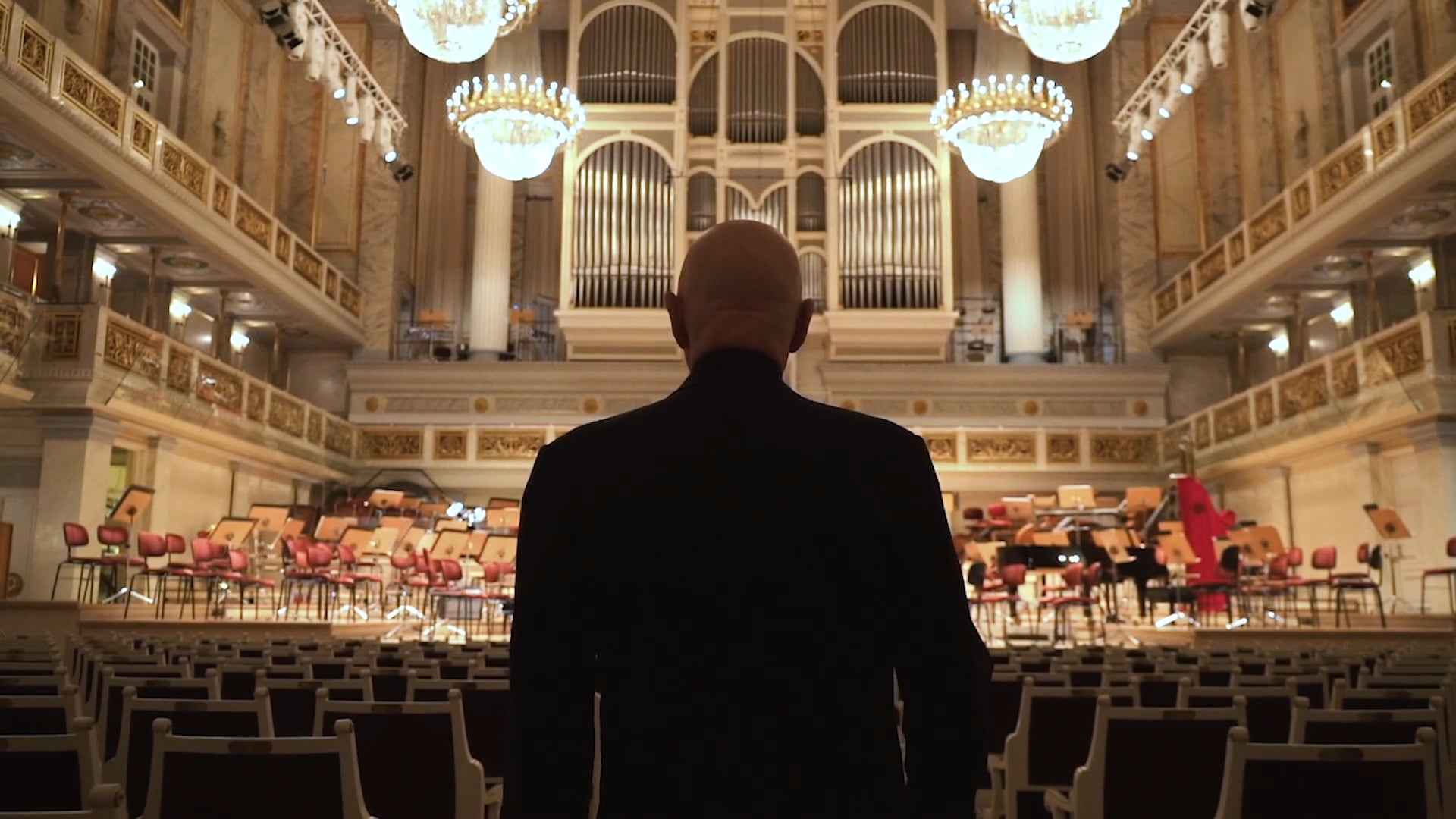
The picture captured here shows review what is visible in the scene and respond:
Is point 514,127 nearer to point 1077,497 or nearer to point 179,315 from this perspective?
point 179,315

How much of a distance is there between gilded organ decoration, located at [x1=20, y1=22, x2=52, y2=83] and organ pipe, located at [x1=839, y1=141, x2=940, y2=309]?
11.5 metres

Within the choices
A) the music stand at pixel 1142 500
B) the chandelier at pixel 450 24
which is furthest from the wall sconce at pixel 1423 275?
the chandelier at pixel 450 24

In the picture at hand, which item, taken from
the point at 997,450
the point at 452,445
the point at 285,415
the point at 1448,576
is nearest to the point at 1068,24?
the point at 1448,576

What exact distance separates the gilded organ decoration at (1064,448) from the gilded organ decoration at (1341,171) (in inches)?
202

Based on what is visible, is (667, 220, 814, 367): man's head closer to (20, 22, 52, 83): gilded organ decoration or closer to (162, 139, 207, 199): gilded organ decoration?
(20, 22, 52, 83): gilded organ decoration

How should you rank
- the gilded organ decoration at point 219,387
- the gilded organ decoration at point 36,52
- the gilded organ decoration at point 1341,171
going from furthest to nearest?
1. the gilded organ decoration at point 219,387
2. the gilded organ decoration at point 1341,171
3. the gilded organ decoration at point 36,52

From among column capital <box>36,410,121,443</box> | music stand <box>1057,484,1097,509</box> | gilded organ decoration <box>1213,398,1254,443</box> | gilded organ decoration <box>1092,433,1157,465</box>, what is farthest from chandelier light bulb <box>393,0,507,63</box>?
gilded organ decoration <box>1092,433,1157,465</box>

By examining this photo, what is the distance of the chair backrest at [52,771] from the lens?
7.30 feet

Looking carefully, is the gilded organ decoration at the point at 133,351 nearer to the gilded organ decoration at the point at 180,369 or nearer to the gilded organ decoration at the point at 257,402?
the gilded organ decoration at the point at 180,369

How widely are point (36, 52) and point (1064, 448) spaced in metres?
13.9

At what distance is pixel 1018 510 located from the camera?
14.0m

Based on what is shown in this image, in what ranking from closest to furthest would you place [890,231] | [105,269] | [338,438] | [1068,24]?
[1068,24] → [105,269] → [338,438] → [890,231]

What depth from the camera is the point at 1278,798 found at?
2229mm

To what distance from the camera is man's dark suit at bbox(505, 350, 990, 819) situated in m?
1.25
